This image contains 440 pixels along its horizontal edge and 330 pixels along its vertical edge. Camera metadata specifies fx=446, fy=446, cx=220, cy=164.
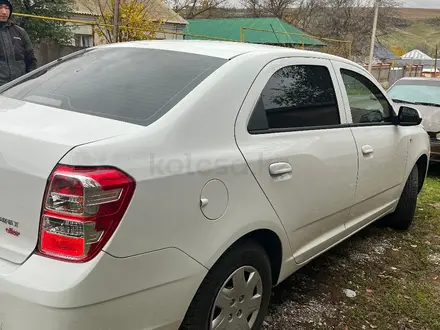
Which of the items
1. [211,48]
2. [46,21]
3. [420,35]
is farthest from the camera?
[420,35]

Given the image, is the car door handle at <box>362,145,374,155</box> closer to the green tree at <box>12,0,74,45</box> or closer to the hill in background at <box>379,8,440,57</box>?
the green tree at <box>12,0,74,45</box>

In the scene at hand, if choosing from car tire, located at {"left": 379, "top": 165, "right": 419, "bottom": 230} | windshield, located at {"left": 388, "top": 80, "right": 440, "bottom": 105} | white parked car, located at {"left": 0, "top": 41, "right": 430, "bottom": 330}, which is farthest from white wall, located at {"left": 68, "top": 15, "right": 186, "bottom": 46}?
white parked car, located at {"left": 0, "top": 41, "right": 430, "bottom": 330}

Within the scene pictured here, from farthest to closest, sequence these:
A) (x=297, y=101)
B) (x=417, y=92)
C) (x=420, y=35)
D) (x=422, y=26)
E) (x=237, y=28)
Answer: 1. (x=422, y=26)
2. (x=420, y=35)
3. (x=237, y=28)
4. (x=417, y=92)
5. (x=297, y=101)

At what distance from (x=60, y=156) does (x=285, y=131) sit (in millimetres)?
1324

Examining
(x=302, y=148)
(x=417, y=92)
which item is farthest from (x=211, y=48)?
(x=417, y=92)

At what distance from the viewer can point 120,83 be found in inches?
91.4

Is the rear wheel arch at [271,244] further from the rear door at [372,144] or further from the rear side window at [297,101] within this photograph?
the rear door at [372,144]

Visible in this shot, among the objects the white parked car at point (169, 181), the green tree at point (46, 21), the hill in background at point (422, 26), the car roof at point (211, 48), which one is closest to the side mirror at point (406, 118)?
the white parked car at point (169, 181)

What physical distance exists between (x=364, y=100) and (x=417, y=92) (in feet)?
18.0

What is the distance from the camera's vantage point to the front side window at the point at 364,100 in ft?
10.9

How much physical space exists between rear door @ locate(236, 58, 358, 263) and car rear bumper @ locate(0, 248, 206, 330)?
0.76m

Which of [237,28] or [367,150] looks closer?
[367,150]

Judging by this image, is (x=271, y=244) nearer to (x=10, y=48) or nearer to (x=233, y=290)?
(x=233, y=290)

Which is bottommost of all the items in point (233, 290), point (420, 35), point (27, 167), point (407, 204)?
point (420, 35)
